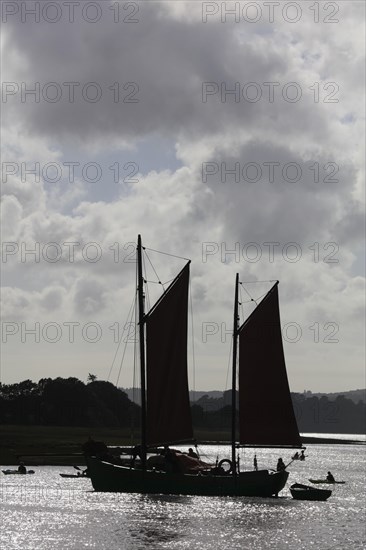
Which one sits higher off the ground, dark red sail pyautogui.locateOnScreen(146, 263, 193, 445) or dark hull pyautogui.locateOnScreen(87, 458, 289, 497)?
dark red sail pyautogui.locateOnScreen(146, 263, 193, 445)

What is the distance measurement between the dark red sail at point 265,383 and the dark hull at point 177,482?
3.56m

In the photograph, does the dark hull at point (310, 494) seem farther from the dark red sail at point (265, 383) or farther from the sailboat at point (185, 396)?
the dark red sail at point (265, 383)

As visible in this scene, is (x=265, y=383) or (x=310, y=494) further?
(x=310, y=494)

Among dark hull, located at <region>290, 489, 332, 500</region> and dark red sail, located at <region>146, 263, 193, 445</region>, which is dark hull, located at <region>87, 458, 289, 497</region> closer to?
A: dark red sail, located at <region>146, 263, 193, 445</region>

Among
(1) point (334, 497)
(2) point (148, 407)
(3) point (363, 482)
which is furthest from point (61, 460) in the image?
(2) point (148, 407)

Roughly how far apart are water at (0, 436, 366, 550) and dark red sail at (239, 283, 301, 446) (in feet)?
20.4

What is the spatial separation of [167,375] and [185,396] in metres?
2.22

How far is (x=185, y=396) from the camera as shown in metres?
78.0

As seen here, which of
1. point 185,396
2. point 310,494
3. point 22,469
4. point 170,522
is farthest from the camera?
point 22,469

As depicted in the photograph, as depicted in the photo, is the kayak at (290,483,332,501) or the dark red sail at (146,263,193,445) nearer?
the dark red sail at (146,263,193,445)

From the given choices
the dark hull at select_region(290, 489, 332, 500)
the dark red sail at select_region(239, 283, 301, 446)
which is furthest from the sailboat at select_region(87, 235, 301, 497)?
the dark hull at select_region(290, 489, 332, 500)

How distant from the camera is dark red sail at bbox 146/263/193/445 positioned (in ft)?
255

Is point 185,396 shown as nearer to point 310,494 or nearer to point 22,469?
point 310,494

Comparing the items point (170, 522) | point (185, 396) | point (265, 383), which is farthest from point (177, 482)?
point (265, 383)
